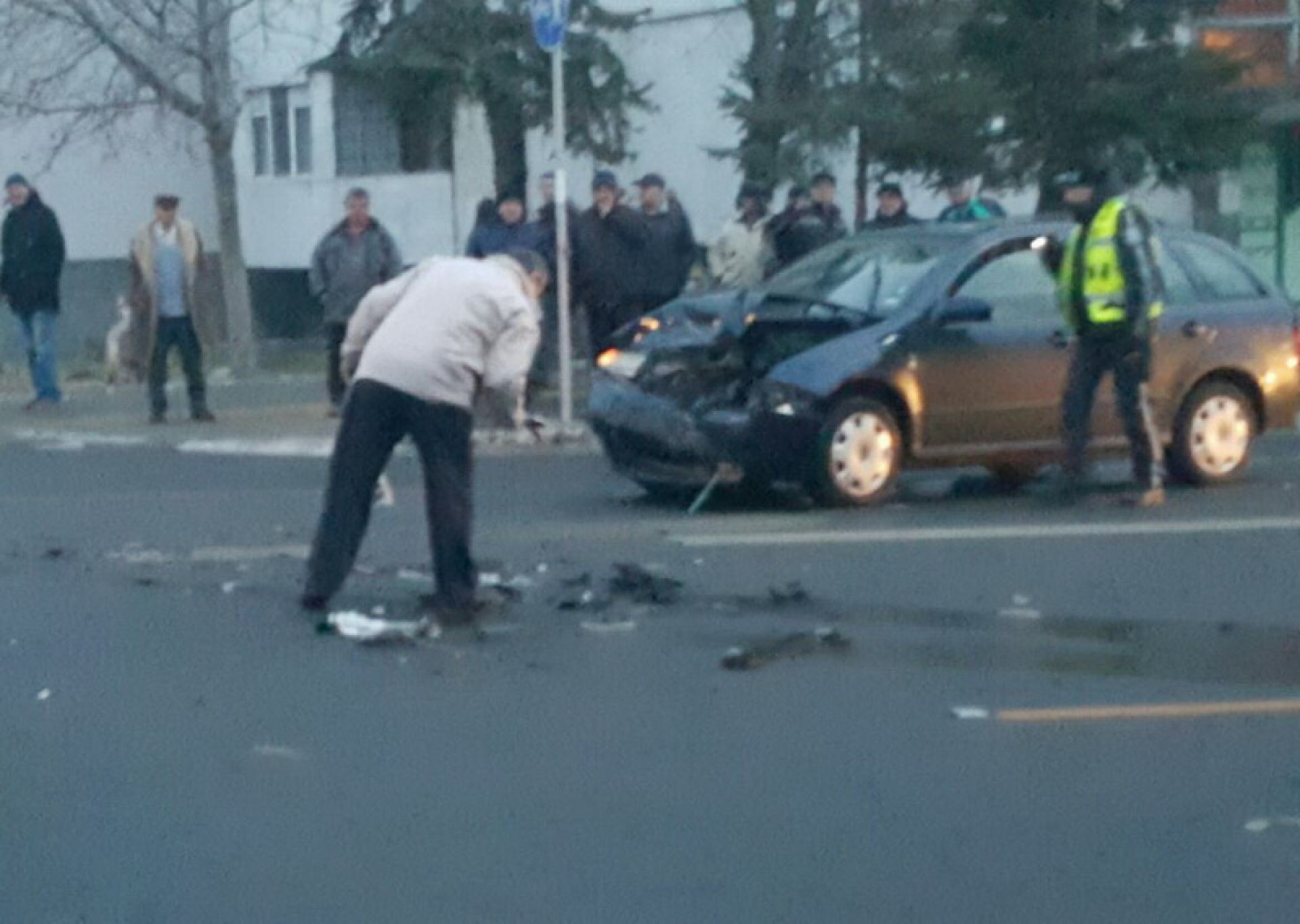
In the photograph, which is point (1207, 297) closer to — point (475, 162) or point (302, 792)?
point (302, 792)

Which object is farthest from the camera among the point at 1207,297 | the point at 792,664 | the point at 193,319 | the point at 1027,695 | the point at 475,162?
the point at 475,162

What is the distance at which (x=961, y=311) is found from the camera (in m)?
13.1

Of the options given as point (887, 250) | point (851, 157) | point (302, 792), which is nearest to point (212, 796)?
point (302, 792)

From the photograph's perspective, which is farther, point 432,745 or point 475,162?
point 475,162

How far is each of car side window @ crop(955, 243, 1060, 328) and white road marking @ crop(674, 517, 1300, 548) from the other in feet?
4.99

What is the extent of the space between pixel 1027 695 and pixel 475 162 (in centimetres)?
2261

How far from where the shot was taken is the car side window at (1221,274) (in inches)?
558

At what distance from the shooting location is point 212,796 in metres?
7.03

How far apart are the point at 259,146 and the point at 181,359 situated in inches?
622

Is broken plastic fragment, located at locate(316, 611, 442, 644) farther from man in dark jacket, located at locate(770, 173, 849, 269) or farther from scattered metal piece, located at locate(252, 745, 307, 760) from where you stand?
man in dark jacket, located at locate(770, 173, 849, 269)

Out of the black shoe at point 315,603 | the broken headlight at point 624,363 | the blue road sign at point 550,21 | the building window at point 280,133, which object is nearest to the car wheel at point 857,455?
the broken headlight at point 624,363

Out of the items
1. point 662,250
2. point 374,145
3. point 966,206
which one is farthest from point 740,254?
point 374,145

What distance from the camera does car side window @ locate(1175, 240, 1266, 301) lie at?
1416cm

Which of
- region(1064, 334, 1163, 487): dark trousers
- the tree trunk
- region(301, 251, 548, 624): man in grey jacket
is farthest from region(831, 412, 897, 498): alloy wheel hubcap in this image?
the tree trunk
